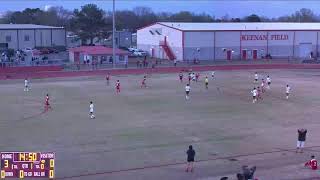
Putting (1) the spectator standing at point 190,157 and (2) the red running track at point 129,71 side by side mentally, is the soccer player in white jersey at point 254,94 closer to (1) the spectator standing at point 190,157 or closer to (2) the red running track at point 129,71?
(1) the spectator standing at point 190,157

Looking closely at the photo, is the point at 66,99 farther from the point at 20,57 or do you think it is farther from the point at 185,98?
the point at 20,57

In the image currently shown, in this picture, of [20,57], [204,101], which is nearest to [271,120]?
[204,101]

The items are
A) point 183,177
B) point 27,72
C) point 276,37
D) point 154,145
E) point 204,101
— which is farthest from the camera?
point 276,37

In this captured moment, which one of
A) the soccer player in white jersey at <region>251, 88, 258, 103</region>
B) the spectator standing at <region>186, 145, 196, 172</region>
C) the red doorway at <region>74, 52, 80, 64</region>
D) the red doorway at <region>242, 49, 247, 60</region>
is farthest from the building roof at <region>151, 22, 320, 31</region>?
the spectator standing at <region>186, 145, 196, 172</region>

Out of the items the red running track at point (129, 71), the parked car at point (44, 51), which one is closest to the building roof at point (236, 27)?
the red running track at point (129, 71)

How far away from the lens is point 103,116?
3409 cm

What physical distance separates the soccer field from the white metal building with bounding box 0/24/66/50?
140 feet

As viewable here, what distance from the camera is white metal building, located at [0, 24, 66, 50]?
90625 mm

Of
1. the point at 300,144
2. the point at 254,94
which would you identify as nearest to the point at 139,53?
the point at 254,94

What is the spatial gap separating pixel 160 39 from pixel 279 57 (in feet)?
64.7
